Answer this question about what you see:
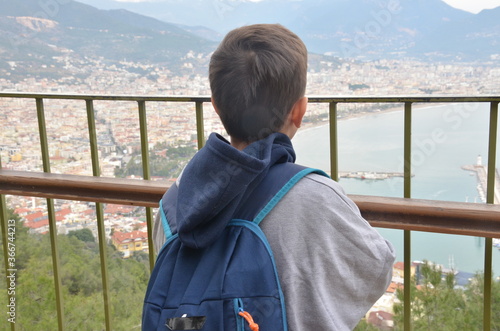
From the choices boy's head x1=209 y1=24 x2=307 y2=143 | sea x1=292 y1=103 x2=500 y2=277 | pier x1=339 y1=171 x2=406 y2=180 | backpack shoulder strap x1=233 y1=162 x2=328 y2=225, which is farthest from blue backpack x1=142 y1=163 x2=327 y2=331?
pier x1=339 y1=171 x2=406 y2=180

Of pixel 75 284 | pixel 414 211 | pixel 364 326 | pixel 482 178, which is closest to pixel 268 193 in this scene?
pixel 414 211

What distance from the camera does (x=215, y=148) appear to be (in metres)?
0.93

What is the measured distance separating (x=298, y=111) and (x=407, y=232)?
0.79 m

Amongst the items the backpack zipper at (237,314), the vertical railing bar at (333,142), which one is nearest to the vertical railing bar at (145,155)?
the vertical railing bar at (333,142)

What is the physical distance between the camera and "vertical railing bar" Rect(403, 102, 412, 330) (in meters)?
1.57

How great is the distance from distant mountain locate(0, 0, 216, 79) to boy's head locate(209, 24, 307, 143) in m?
1.60

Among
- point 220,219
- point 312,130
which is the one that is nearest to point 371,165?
point 312,130

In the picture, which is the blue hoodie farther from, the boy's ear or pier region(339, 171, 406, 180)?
pier region(339, 171, 406, 180)

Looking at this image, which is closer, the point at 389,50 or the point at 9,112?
the point at 9,112

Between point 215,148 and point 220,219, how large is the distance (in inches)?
5.5

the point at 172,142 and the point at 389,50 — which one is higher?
the point at 389,50

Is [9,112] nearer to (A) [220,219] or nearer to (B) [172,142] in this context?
(B) [172,142]

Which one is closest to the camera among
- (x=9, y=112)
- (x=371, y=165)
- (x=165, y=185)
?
(x=371, y=165)

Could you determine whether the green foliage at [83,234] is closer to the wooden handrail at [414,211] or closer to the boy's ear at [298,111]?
the wooden handrail at [414,211]
